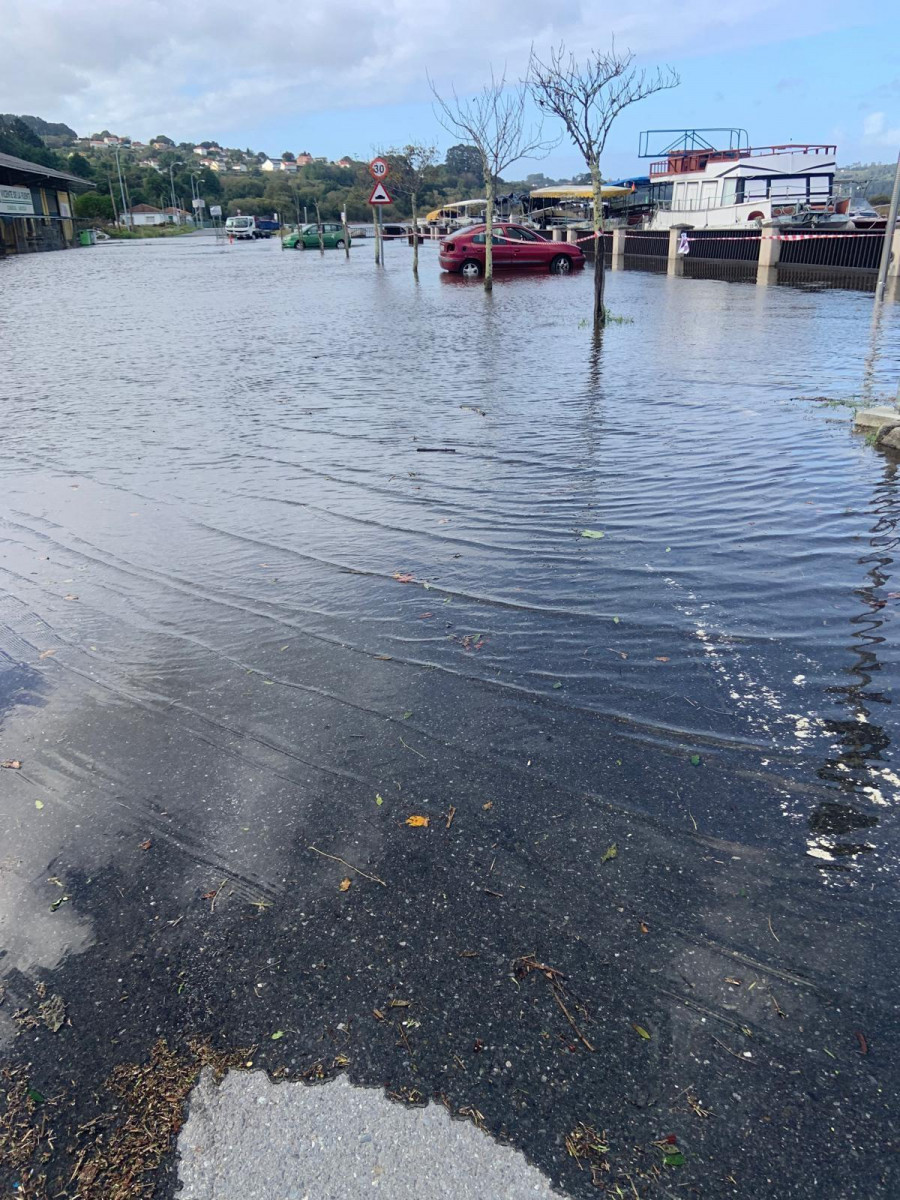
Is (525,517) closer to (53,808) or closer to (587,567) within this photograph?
(587,567)

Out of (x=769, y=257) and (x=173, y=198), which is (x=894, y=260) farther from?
(x=173, y=198)

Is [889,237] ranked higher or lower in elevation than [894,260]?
higher

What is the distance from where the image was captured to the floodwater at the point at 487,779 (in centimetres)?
228

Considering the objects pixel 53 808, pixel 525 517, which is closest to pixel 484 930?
pixel 53 808

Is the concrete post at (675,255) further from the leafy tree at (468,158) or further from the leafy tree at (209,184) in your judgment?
the leafy tree at (209,184)

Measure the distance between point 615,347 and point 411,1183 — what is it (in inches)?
574

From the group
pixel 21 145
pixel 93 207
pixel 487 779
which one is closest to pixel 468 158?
pixel 487 779

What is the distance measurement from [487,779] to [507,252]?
31711 mm

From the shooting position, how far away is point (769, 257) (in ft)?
88.9

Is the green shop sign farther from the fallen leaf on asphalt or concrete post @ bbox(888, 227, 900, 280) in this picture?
the fallen leaf on asphalt

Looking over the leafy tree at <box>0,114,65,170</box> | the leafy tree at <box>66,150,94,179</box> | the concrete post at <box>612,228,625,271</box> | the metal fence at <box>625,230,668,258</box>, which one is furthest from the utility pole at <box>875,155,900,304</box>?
the leafy tree at <box>66,150,94,179</box>

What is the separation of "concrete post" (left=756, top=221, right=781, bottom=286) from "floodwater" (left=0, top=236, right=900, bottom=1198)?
21.4m

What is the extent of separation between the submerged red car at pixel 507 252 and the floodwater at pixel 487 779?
83.3 feet

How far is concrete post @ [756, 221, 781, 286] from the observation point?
88.7ft
